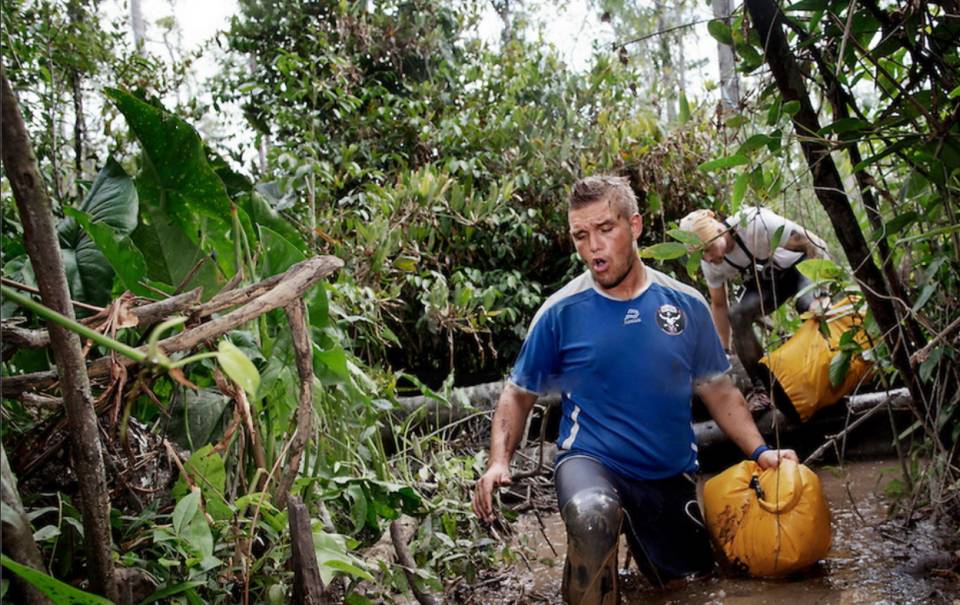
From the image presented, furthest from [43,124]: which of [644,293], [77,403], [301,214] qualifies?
[77,403]

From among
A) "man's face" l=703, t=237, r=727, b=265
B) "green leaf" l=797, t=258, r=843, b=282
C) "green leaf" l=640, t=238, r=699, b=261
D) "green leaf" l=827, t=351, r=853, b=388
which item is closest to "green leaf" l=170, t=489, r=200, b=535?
"green leaf" l=640, t=238, r=699, b=261

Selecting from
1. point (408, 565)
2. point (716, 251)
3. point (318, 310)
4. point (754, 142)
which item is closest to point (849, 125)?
point (754, 142)

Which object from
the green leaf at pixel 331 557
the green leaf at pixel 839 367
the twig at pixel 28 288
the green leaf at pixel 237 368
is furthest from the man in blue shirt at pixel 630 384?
the green leaf at pixel 237 368

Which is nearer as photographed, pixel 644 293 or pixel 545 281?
pixel 644 293

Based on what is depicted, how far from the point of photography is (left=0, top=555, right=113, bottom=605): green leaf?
1213 mm

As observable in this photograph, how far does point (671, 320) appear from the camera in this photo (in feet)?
10.2

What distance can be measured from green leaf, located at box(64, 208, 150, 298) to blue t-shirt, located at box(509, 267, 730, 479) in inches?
58.3

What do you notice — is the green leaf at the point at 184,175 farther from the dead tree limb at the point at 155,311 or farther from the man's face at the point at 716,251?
the man's face at the point at 716,251

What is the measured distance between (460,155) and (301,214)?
2334 millimetres

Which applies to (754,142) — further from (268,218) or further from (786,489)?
(268,218)

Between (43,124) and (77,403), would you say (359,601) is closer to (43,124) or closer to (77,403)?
(77,403)

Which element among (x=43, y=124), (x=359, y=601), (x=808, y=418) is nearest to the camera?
(x=359, y=601)

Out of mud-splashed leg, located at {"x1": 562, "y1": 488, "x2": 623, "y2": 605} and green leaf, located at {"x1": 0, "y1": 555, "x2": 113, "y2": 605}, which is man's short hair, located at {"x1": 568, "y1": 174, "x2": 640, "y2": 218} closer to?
mud-splashed leg, located at {"x1": 562, "y1": 488, "x2": 623, "y2": 605}

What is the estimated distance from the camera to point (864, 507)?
12.2ft
